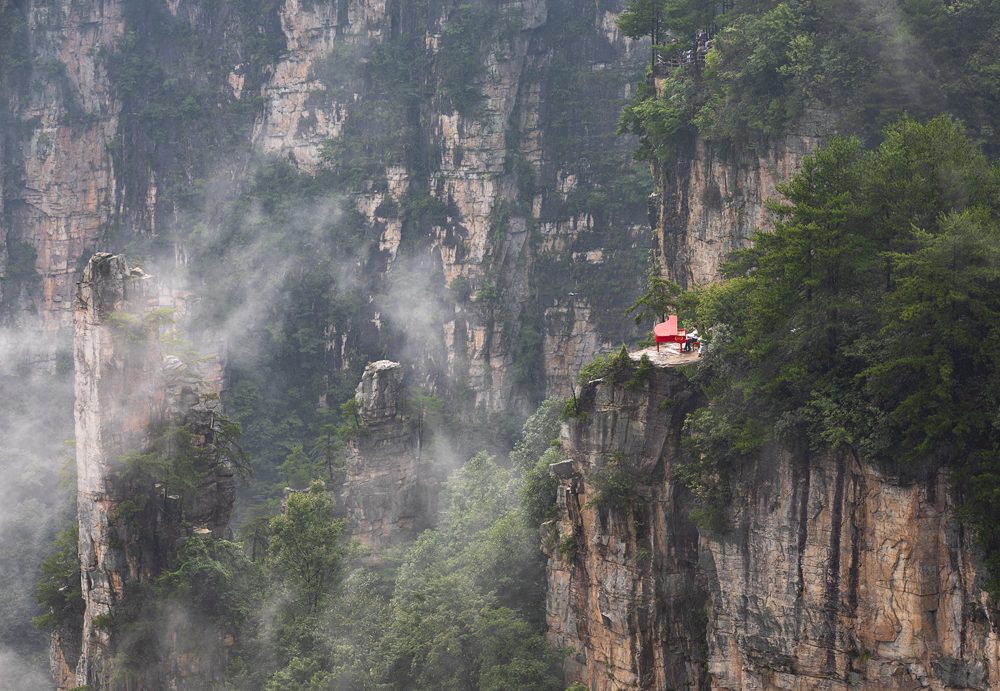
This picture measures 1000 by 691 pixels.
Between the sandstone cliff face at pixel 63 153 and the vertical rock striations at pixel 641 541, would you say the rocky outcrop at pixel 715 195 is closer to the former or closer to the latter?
the vertical rock striations at pixel 641 541

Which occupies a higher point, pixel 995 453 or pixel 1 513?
pixel 995 453

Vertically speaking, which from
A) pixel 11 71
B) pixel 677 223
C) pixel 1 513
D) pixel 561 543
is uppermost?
pixel 11 71

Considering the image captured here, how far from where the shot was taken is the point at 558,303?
245ft

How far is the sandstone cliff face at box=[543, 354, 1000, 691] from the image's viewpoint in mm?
21922

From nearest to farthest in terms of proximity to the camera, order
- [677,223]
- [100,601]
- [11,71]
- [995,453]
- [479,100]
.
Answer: [995,453] → [100,601] → [677,223] → [479,100] → [11,71]

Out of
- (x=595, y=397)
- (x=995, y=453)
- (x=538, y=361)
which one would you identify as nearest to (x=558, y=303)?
(x=538, y=361)

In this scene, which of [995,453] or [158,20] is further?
[158,20]

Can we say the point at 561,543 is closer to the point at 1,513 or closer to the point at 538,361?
the point at 1,513

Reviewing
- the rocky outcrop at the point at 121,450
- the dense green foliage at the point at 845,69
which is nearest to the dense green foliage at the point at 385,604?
the rocky outcrop at the point at 121,450

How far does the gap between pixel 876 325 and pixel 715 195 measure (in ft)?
54.9

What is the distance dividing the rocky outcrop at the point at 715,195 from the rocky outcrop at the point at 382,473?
16.9 metres

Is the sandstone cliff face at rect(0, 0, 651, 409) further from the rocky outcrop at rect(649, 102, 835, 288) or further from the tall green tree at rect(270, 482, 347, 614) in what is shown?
the tall green tree at rect(270, 482, 347, 614)

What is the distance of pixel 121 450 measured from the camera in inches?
1441

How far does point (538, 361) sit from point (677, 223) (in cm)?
3409
